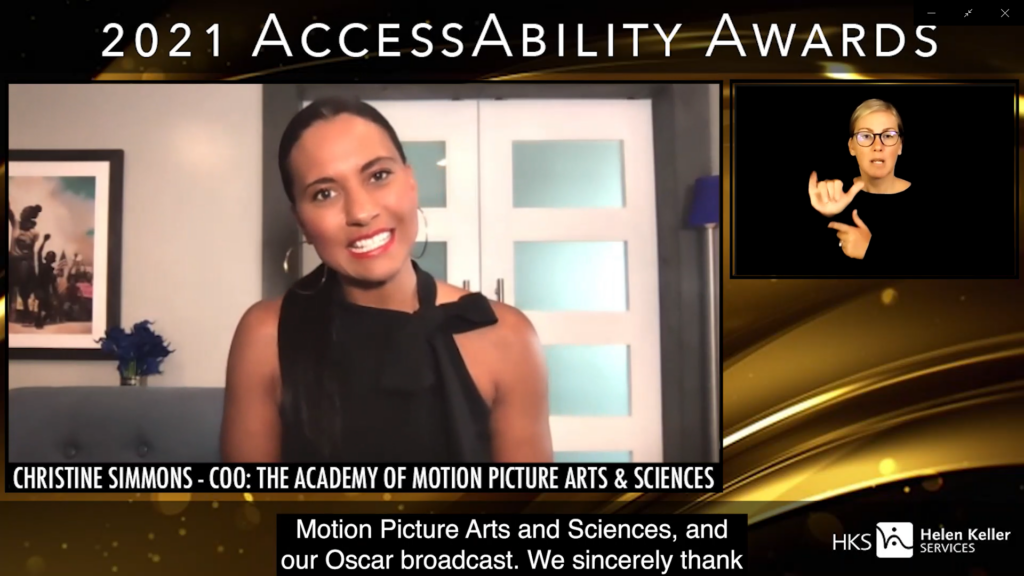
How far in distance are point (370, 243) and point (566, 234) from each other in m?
0.41

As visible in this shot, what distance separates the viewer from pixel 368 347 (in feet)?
6.02

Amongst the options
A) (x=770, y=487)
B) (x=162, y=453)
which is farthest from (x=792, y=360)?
(x=162, y=453)

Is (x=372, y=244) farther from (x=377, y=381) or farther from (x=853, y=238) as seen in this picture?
(x=853, y=238)

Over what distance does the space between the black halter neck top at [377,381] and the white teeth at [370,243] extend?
76 mm

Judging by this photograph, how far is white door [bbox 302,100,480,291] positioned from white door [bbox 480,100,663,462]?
30 millimetres

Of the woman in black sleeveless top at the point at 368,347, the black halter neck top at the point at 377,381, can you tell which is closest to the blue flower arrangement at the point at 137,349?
the woman in black sleeveless top at the point at 368,347

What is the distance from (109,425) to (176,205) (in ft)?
1.60

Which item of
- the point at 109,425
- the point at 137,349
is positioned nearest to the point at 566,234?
the point at 137,349

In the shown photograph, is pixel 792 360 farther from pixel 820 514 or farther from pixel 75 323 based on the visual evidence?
pixel 75 323

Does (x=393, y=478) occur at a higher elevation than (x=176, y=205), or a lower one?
lower

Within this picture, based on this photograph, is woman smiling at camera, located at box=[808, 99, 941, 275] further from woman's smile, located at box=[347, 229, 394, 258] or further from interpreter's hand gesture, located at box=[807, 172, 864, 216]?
woman's smile, located at box=[347, 229, 394, 258]

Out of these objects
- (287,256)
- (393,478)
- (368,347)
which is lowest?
(393,478)
